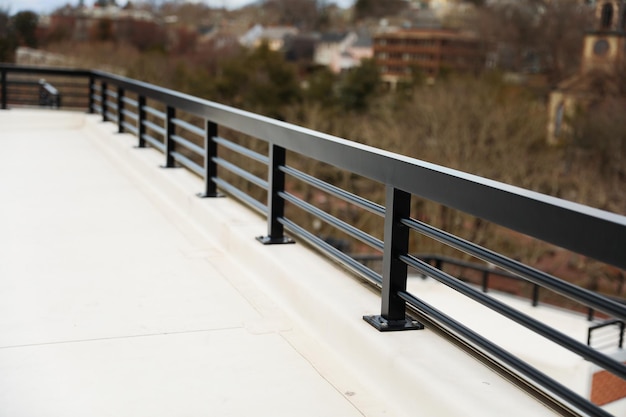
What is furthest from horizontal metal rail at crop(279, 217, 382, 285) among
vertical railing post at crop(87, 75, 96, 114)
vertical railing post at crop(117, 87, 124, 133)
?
vertical railing post at crop(87, 75, 96, 114)

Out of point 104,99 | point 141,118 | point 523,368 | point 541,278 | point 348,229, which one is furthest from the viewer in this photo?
point 104,99

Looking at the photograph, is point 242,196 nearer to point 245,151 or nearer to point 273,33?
point 245,151

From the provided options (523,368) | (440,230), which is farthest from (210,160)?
(523,368)

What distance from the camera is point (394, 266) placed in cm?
353

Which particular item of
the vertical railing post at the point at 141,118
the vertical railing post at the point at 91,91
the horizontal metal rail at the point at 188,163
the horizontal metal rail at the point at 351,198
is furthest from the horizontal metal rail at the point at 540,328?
the vertical railing post at the point at 91,91

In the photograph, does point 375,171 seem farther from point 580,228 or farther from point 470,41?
point 470,41

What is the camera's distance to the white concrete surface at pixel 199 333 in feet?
10.2

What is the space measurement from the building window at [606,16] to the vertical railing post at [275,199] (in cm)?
7728

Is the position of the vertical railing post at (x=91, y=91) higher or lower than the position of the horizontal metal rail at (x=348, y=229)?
higher

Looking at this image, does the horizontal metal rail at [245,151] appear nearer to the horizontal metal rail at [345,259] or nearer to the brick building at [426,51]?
the horizontal metal rail at [345,259]

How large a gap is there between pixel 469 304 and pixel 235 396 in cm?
1014

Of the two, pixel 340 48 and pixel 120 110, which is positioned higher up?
pixel 340 48

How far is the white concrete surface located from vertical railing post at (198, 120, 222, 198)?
0.62 feet

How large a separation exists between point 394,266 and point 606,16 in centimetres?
8032
